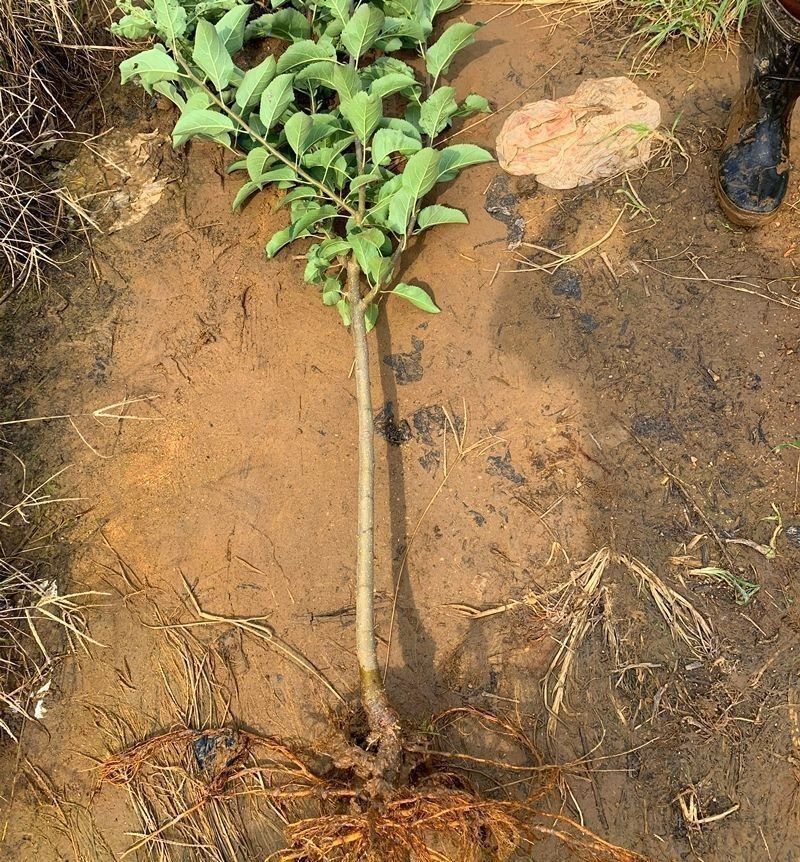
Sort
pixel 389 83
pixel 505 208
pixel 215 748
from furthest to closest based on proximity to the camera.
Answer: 1. pixel 505 208
2. pixel 389 83
3. pixel 215 748

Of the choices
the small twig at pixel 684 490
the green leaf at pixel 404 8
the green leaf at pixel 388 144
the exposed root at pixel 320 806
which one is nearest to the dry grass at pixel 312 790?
the exposed root at pixel 320 806

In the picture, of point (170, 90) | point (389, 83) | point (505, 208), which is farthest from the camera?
point (505, 208)

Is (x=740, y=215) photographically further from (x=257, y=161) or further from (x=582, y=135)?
(x=257, y=161)

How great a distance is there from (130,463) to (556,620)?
1.32m

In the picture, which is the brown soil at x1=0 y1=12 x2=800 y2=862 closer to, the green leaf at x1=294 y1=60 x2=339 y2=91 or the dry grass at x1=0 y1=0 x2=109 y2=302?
the dry grass at x1=0 y1=0 x2=109 y2=302

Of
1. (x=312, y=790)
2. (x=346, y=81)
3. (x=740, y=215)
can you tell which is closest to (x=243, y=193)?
(x=346, y=81)

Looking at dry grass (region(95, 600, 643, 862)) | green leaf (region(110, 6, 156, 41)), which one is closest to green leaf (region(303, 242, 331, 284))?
green leaf (region(110, 6, 156, 41))

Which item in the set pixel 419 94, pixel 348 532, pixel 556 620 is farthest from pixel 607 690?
pixel 419 94

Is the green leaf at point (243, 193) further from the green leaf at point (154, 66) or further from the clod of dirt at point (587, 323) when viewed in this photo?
the clod of dirt at point (587, 323)

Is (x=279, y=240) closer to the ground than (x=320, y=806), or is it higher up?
higher up

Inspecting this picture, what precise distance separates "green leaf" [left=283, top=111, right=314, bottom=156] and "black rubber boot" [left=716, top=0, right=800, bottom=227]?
4.27 ft

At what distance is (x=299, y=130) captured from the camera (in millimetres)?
1905

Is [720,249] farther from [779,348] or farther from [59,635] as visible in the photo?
[59,635]

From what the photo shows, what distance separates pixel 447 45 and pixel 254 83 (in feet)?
2.16
